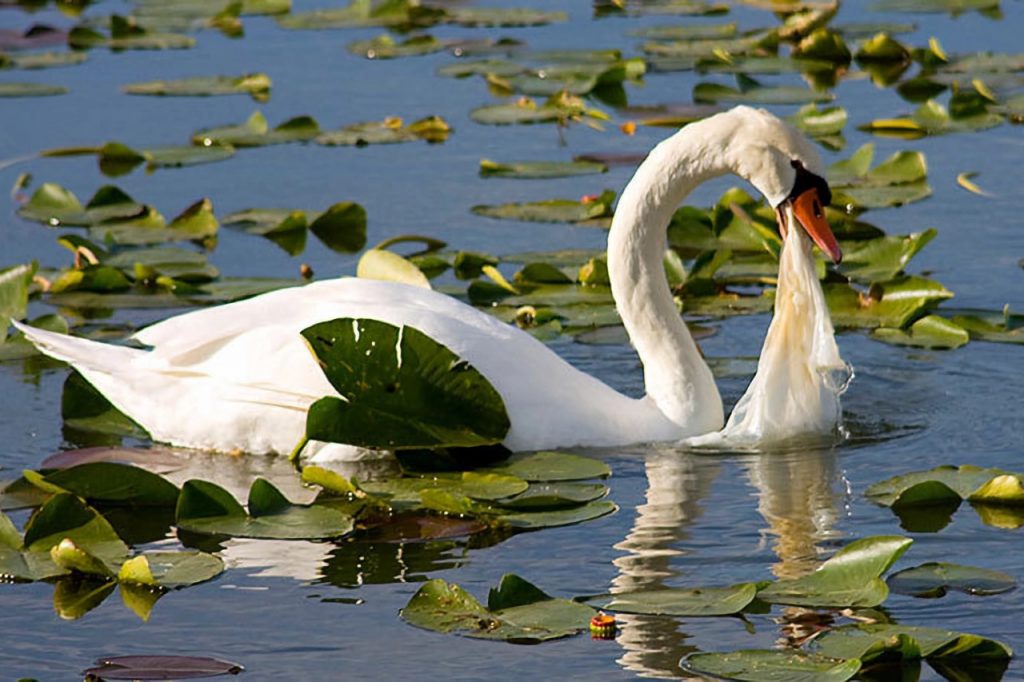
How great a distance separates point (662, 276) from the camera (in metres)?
6.77

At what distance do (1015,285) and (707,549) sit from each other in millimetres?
2846

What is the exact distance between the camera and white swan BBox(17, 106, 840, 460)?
648cm

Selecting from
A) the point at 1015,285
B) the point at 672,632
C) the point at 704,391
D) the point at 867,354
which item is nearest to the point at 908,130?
the point at 1015,285

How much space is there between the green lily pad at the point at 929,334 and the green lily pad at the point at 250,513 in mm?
2445

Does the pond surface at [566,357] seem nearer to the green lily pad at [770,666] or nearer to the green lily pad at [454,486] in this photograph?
the green lily pad at [770,666]

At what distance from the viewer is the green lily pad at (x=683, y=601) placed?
5043 millimetres

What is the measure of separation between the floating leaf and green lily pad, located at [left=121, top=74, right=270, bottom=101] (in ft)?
22.6

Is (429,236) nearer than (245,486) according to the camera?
No

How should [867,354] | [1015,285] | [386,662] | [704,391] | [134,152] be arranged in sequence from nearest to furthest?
[386,662] < [704,391] < [867,354] < [1015,285] < [134,152]

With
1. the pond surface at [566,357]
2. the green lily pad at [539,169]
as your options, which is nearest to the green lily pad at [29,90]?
the pond surface at [566,357]

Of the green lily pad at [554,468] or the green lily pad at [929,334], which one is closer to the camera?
the green lily pad at [554,468]

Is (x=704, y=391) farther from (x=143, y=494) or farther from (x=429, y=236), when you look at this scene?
(x=429, y=236)

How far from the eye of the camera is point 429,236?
352 inches

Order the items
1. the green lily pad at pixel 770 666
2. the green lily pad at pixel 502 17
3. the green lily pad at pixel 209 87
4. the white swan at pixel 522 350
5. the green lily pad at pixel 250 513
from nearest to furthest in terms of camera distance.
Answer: the green lily pad at pixel 770 666, the green lily pad at pixel 250 513, the white swan at pixel 522 350, the green lily pad at pixel 209 87, the green lily pad at pixel 502 17
